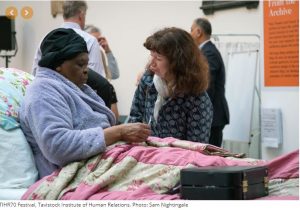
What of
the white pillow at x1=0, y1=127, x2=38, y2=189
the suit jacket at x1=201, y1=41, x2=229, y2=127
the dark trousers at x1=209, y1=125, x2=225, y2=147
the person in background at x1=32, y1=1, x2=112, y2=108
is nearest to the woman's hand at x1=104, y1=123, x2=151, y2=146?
the white pillow at x1=0, y1=127, x2=38, y2=189

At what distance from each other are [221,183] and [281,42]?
2872mm

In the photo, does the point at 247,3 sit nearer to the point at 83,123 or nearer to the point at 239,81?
the point at 239,81

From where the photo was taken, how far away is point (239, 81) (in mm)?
5590

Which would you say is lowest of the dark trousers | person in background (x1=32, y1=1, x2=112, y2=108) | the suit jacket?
the dark trousers

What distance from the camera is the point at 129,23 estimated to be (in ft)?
21.8

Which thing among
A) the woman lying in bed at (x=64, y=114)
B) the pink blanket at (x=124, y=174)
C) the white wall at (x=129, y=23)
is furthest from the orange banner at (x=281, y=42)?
the pink blanket at (x=124, y=174)

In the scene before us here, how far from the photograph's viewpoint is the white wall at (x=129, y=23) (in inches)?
221

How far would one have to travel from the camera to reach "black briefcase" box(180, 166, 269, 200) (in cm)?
163

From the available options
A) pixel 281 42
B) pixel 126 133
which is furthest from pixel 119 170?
pixel 281 42

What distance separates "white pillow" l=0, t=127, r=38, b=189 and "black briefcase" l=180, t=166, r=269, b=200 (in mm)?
653

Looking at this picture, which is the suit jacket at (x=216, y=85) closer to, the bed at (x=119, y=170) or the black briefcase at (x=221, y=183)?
the bed at (x=119, y=170)

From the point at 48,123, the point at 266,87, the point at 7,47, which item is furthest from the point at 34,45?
the point at 48,123

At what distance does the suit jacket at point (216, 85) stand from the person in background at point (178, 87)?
208 cm

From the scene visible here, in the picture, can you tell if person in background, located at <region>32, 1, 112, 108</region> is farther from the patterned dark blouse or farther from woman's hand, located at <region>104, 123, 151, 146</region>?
woman's hand, located at <region>104, 123, 151, 146</region>
